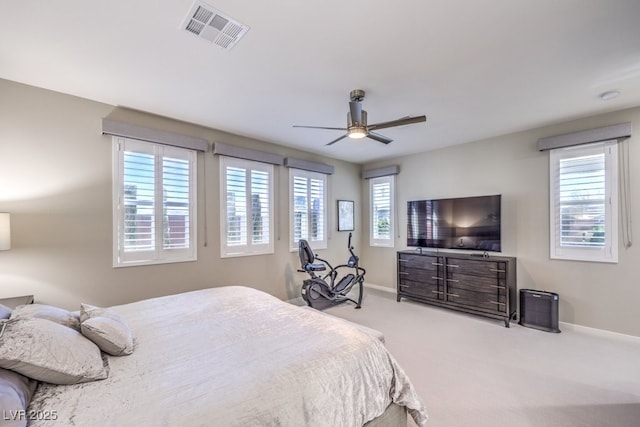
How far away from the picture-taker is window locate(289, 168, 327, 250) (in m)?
4.95

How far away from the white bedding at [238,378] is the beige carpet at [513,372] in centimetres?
76

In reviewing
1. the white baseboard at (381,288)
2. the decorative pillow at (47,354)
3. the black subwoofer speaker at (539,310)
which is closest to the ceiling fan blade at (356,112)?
the decorative pillow at (47,354)

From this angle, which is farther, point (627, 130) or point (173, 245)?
point (173, 245)

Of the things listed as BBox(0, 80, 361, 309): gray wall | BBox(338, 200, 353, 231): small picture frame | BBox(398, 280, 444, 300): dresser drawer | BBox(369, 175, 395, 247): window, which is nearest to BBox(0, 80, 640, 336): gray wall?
BBox(0, 80, 361, 309): gray wall

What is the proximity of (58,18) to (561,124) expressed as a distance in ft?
18.0

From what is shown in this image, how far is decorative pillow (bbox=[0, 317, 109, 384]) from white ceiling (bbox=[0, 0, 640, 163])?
75.1 inches

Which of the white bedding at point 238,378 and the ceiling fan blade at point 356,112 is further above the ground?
the ceiling fan blade at point 356,112

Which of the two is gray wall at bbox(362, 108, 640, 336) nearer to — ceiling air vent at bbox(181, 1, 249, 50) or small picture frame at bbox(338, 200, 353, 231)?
small picture frame at bbox(338, 200, 353, 231)

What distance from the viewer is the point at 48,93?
280cm

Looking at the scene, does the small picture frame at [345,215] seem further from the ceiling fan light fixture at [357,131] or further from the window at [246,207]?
the ceiling fan light fixture at [357,131]

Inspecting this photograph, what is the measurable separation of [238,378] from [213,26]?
221 centimetres

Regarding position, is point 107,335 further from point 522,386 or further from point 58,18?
point 522,386

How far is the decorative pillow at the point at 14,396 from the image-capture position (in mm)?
955

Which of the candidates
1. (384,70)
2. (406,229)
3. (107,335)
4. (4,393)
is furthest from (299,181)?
(4,393)
